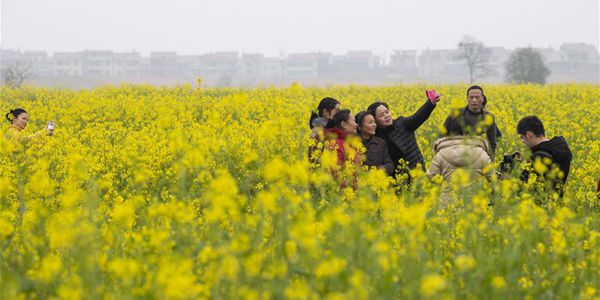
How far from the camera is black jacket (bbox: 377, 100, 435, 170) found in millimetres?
6723

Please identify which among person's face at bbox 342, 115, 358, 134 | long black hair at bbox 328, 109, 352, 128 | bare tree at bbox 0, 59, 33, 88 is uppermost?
bare tree at bbox 0, 59, 33, 88

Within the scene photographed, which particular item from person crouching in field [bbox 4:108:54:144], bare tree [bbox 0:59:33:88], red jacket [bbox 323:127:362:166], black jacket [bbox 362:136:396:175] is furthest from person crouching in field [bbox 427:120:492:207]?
bare tree [bbox 0:59:33:88]

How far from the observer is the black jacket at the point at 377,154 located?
21.6 feet

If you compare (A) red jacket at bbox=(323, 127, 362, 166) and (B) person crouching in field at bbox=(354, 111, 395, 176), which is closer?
(A) red jacket at bbox=(323, 127, 362, 166)

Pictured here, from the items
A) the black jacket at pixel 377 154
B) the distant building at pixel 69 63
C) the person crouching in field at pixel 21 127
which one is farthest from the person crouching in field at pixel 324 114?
the distant building at pixel 69 63

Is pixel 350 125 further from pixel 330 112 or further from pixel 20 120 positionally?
pixel 20 120

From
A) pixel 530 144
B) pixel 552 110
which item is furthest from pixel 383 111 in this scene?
pixel 552 110

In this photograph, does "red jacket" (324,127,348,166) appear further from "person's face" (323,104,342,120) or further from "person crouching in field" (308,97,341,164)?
"person's face" (323,104,342,120)

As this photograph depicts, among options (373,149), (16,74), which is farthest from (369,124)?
(16,74)

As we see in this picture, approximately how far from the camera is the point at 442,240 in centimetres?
464

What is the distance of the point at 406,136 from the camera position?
6797mm

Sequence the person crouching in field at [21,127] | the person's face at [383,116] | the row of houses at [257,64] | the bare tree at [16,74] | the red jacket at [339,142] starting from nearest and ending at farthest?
1. the red jacket at [339,142]
2. the person's face at [383,116]
3. the person crouching in field at [21,127]
4. the bare tree at [16,74]
5. the row of houses at [257,64]

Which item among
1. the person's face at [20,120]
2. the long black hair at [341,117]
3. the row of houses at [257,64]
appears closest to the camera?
the long black hair at [341,117]

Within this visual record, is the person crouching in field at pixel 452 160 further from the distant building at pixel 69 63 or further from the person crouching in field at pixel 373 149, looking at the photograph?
the distant building at pixel 69 63
